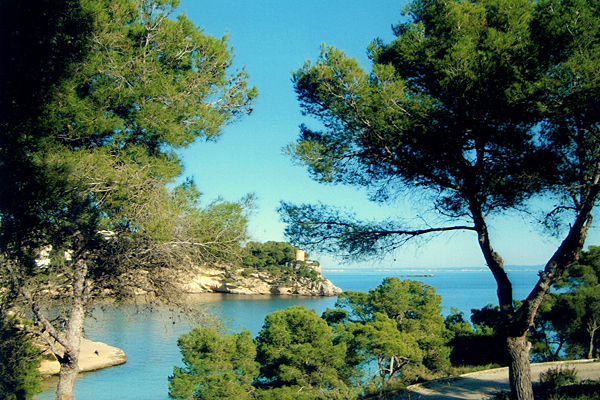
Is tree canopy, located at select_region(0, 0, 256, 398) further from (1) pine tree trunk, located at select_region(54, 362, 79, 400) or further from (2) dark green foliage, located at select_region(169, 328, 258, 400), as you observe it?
(2) dark green foliage, located at select_region(169, 328, 258, 400)

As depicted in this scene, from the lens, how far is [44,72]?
4.14 meters

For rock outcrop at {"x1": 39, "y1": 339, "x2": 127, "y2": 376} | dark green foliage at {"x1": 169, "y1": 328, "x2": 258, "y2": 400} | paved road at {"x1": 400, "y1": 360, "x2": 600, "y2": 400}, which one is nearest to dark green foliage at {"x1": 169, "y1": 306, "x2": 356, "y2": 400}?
dark green foliage at {"x1": 169, "y1": 328, "x2": 258, "y2": 400}

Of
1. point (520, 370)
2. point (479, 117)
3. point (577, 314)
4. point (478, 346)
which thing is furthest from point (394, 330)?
point (479, 117)

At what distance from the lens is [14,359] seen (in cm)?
591

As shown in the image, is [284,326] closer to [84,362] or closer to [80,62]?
[80,62]

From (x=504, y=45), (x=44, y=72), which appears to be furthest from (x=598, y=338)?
(x=44, y=72)

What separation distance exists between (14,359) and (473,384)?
805cm

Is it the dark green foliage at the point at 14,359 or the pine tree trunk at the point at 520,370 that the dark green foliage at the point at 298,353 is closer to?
the dark green foliage at the point at 14,359

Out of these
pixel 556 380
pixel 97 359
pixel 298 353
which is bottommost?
pixel 97 359

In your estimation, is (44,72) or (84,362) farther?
(84,362)

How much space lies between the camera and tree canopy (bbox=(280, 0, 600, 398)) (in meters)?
4.14

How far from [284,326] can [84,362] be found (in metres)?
13.2

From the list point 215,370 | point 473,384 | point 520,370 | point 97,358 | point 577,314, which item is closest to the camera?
point 520,370

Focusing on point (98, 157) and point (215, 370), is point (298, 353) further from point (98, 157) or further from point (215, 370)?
point (98, 157)
